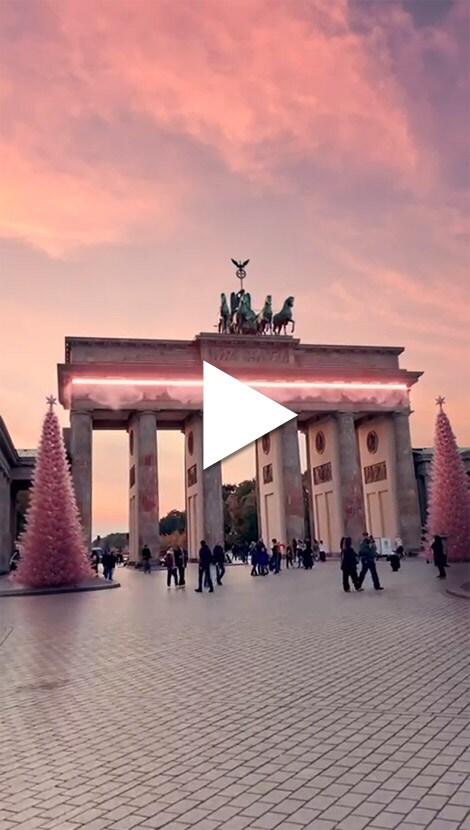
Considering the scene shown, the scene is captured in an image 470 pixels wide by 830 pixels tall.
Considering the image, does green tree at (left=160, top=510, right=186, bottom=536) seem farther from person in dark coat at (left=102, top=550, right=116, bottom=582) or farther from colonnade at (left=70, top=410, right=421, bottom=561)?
person in dark coat at (left=102, top=550, right=116, bottom=582)

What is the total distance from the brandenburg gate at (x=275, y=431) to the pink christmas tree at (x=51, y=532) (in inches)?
687

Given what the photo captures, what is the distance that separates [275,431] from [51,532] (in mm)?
26768

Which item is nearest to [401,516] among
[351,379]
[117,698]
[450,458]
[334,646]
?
[351,379]

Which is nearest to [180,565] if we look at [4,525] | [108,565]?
[108,565]

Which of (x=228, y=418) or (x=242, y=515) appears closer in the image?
(x=228, y=418)

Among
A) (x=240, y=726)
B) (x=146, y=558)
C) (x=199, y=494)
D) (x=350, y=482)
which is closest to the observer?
(x=240, y=726)

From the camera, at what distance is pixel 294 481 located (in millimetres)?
48062

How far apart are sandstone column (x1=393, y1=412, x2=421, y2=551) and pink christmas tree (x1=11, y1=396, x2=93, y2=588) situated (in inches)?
1147

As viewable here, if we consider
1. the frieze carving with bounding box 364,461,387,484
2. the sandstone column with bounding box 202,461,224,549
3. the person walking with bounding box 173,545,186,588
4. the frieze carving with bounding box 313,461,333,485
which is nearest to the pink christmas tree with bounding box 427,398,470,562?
the person walking with bounding box 173,545,186,588

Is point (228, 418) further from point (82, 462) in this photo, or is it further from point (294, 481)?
point (294, 481)

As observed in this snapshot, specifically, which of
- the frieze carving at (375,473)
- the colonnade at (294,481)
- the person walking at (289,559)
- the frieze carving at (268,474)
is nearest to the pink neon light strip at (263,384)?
the colonnade at (294,481)

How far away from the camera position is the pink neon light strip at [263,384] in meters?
46.4

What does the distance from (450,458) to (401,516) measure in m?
18.8

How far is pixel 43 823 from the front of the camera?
4.41 metres
